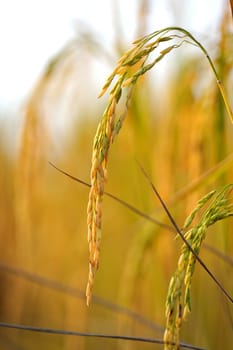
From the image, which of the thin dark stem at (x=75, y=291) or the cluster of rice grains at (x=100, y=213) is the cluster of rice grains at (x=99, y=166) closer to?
the cluster of rice grains at (x=100, y=213)

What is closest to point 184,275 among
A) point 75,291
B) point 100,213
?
point 100,213

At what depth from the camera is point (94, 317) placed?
2.67 metres

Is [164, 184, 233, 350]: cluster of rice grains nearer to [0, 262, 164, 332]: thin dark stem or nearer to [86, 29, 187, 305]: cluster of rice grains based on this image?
[86, 29, 187, 305]: cluster of rice grains

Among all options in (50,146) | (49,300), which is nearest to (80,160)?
(49,300)

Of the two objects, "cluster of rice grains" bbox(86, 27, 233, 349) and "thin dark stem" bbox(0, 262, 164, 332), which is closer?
"cluster of rice grains" bbox(86, 27, 233, 349)

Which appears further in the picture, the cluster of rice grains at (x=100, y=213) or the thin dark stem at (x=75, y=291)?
the thin dark stem at (x=75, y=291)

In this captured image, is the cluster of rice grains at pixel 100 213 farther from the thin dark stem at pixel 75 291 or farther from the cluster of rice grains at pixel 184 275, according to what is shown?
the thin dark stem at pixel 75 291

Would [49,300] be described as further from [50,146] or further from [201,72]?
[201,72]

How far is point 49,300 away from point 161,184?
1.35 meters

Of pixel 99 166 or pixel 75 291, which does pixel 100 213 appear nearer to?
pixel 99 166

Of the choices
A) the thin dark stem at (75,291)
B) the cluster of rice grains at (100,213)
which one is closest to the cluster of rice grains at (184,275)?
the cluster of rice grains at (100,213)

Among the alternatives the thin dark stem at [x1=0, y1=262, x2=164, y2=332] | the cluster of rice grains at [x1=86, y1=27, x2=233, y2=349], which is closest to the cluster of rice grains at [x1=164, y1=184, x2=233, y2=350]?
the cluster of rice grains at [x1=86, y1=27, x2=233, y2=349]

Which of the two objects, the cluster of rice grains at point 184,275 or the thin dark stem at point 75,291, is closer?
the cluster of rice grains at point 184,275

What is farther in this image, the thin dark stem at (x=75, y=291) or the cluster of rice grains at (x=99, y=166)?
the thin dark stem at (x=75, y=291)
